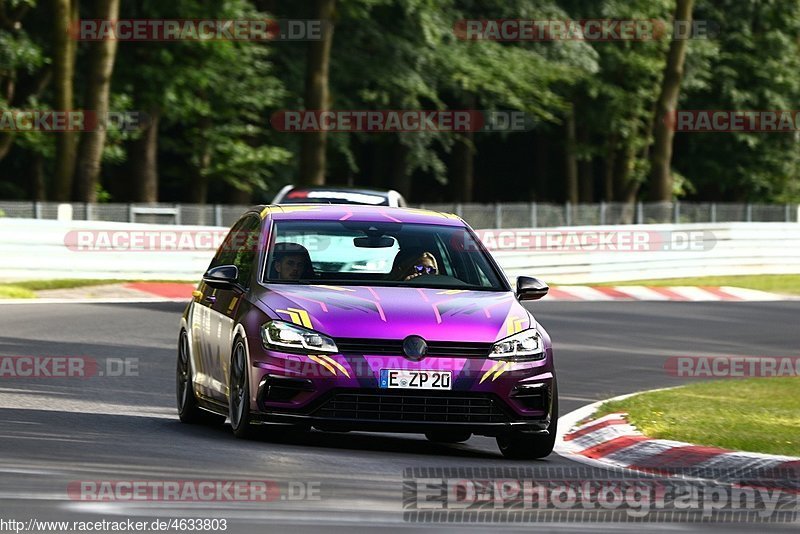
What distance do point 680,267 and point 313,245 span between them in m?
15.4

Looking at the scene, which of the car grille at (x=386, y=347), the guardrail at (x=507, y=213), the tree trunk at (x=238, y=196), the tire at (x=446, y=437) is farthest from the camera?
the tree trunk at (x=238, y=196)

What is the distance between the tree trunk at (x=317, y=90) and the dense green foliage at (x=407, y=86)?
1371mm

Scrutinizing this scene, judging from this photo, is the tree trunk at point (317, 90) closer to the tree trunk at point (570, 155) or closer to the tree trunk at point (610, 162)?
the tree trunk at point (570, 155)

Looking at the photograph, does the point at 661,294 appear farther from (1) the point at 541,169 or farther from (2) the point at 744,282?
(1) the point at 541,169

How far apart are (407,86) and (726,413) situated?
30080 millimetres

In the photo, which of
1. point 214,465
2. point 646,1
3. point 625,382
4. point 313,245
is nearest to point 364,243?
point 214,465

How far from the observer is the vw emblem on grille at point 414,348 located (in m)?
11.0

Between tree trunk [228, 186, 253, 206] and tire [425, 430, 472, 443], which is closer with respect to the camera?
tire [425, 430, 472, 443]

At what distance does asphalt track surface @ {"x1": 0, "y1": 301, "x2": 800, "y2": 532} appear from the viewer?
28.1 ft

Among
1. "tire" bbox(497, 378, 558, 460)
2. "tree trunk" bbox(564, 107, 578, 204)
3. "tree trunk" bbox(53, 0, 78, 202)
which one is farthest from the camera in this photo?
"tree trunk" bbox(564, 107, 578, 204)

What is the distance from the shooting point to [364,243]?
→ 40.1 feet

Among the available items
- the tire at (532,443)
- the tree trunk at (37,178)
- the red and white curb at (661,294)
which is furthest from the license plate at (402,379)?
the tree trunk at (37,178)

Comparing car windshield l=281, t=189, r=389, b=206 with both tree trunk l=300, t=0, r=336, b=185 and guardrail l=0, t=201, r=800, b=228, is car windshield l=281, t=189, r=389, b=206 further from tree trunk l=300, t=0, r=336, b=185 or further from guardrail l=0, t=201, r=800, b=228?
tree trunk l=300, t=0, r=336, b=185

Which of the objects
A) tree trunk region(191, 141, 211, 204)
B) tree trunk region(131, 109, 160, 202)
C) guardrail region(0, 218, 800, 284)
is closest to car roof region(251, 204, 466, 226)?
guardrail region(0, 218, 800, 284)
